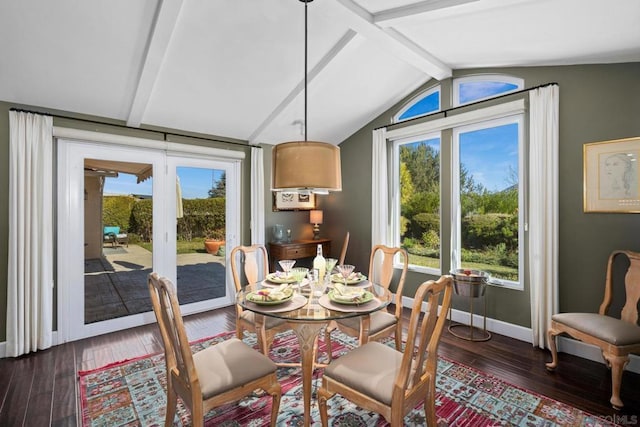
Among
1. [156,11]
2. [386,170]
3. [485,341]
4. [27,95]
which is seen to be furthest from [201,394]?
[386,170]

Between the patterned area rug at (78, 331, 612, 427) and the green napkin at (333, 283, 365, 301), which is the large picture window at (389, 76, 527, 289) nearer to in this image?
the patterned area rug at (78, 331, 612, 427)

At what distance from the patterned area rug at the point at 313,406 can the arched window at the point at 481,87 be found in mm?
2912

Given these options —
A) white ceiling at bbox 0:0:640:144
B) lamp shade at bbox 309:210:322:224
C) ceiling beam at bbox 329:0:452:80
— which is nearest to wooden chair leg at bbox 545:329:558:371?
white ceiling at bbox 0:0:640:144

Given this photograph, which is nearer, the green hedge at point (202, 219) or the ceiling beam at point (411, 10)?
the ceiling beam at point (411, 10)

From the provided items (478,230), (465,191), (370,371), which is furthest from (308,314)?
(465,191)

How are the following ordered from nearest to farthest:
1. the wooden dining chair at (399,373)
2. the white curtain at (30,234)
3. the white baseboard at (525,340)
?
the wooden dining chair at (399,373) < the white baseboard at (525,340) < the white curtain at (30,234)

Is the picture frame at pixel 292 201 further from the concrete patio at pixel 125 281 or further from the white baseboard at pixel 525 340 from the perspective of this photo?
the white baseboard at pixel 525 340

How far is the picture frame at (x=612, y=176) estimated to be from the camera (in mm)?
2596

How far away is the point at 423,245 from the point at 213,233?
9.69 feet

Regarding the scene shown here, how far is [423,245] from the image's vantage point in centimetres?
427

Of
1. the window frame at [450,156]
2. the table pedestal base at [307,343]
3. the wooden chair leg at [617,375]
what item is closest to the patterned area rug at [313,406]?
the wooden chair leg at [617,375]

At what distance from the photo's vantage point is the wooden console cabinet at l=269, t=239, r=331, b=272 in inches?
181

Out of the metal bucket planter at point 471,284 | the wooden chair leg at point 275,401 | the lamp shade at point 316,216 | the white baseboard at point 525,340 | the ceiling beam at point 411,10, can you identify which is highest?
the ceiling beam at point 411,10

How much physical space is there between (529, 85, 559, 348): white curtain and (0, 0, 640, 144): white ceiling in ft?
1.58
